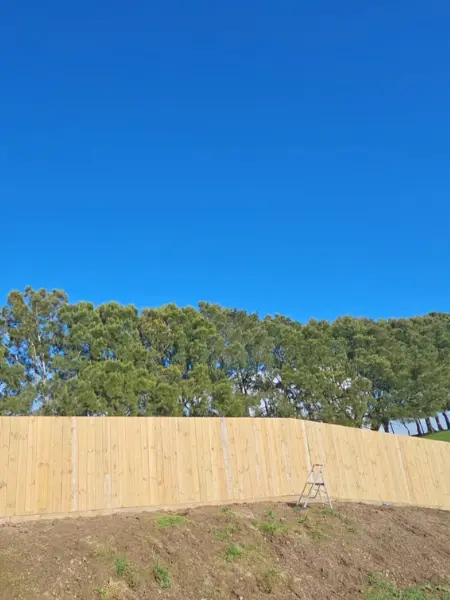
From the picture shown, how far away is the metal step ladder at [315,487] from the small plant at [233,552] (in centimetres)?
268

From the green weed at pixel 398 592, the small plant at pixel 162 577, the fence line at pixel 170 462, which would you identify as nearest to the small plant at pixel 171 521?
the fence line at pixel 170 462

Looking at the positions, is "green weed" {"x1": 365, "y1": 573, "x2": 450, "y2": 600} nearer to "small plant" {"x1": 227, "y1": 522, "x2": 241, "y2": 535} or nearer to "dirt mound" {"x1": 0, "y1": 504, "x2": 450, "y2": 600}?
"dirt mound" {"x1": 0, "y1": 504, "x2": 450, "y2": 600}

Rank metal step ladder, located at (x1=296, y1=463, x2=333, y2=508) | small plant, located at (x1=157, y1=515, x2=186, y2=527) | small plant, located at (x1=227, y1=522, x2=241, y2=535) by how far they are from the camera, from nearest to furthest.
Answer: small plant, located at (x1=157, y1=515, x2=186, y2=527)
small plant, located at (x1=227, y1=522, x2=241, y2=535)
metal step ladder, located at (x1=296, y1=463, x2=333, y2=508)

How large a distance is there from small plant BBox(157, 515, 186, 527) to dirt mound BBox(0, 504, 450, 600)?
2 cm

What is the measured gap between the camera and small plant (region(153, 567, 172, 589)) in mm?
5495

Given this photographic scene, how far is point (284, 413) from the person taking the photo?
22.1 metres

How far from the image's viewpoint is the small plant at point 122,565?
5.41m

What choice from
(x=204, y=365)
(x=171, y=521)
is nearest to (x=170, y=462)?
(x=171, y=521)

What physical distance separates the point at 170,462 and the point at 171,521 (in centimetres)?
156

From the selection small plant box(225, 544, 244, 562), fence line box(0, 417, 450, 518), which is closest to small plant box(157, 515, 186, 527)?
small plant box(225, 544, 244, 562)

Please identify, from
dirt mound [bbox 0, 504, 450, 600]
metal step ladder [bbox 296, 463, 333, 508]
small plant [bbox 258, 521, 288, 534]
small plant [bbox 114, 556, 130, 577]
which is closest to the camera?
dirt mound [bbox 0, 504, 450, 600]

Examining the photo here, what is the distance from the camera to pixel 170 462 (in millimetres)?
8531

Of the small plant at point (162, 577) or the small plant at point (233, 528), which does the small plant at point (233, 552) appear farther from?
the small plant at point (162, 577)

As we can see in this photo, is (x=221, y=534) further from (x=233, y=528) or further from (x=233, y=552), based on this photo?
(x=233, y=552)
